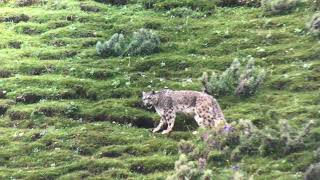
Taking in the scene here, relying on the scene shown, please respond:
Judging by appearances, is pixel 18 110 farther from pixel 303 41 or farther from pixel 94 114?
pixel 303 41

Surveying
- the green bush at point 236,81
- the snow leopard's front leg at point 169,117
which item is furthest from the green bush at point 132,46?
the snow leopard's front leg at point 169,117

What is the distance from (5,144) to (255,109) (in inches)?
357

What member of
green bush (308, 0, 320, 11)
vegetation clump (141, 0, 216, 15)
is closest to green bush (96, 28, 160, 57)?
vegetation clump (141, 0, 216, 15)

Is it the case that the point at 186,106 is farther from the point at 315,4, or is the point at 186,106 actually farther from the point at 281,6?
the point at 315,4

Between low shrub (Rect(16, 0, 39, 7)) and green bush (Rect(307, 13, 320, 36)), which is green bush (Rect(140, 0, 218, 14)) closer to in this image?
green bush (Rect(307, 13, 320, 36))

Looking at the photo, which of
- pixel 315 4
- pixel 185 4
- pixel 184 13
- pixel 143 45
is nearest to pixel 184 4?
pixel 185 4

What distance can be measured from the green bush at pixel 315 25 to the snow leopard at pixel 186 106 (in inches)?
353

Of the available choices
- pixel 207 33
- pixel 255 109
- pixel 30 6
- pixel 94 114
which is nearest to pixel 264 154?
pixel 255 109

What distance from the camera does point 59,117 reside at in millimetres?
22812

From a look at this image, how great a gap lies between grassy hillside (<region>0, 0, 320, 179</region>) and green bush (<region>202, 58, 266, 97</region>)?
0.50m

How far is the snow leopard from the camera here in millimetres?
19656

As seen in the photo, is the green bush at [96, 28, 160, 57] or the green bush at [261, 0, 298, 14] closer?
the green bush at [96, 28, 160, 57]

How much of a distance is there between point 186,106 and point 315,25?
9761mm

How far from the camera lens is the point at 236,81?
2392 cm
